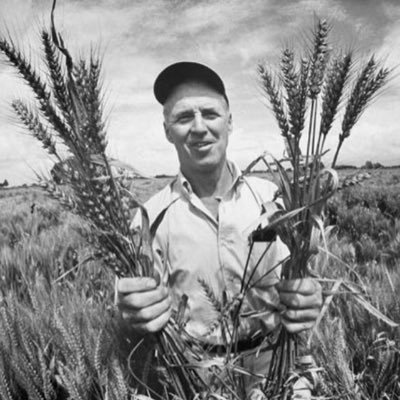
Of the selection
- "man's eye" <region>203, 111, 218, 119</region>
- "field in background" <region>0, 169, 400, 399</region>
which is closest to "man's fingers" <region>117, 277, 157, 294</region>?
"field in background" <region>0, 169, 400, 399</region>

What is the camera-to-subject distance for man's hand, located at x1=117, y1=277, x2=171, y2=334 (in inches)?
45.6

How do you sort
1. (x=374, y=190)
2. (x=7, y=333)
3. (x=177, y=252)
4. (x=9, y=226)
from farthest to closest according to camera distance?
(x=374, y=190) → (x=9, y=226) → (x=177, y=252) → (x=7, y=333)

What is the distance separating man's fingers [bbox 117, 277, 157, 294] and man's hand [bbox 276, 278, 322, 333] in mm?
399

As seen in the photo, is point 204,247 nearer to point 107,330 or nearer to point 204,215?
point 204,215

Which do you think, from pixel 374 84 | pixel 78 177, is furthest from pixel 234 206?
pixel 78 177

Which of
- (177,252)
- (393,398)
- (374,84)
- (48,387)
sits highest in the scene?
(374,84)

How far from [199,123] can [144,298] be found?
1.19m

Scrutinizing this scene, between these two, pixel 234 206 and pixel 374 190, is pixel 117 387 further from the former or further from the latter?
pixel 374 190

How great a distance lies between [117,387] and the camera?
127 centimetres

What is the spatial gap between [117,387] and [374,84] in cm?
119

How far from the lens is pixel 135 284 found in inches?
45.2

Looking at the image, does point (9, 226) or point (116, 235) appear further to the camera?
point (9, 226)

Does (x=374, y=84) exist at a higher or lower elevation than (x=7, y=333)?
higher

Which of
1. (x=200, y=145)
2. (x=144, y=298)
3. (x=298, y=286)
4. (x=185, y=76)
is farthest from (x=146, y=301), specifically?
(x=185, y=76)
